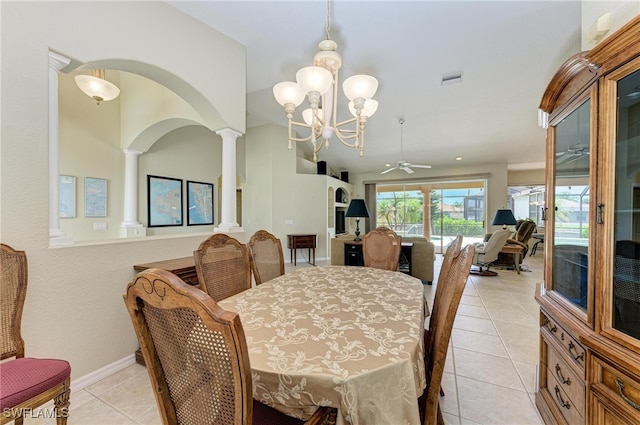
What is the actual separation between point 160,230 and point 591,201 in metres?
5.17

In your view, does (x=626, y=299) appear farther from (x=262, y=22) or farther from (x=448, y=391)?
(x=262, y=22)

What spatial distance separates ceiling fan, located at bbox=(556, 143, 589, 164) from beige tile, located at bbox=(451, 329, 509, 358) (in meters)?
1.74

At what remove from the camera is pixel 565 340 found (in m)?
1.28

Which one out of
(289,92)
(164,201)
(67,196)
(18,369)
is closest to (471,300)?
(289,92)

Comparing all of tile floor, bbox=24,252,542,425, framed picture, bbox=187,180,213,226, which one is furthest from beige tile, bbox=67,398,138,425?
framed picture, bbox=187,180,213,226

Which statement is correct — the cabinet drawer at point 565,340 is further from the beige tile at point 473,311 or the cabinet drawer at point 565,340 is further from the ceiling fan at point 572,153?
the beige tile at point 473,311

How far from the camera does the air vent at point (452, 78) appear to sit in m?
3.56

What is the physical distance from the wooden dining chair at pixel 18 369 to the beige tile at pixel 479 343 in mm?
2735

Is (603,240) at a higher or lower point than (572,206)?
lower

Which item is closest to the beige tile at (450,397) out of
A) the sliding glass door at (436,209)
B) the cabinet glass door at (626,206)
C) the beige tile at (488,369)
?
the beige tile at (488,369)

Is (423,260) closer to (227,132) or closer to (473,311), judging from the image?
(473,311)

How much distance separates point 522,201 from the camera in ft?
27.6

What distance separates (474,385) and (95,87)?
14.6 feet

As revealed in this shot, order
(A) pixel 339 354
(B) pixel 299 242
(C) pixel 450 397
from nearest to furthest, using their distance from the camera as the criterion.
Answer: (A) pixel 339 354, (C) pixel 450 397, (B) pixel 299 242
